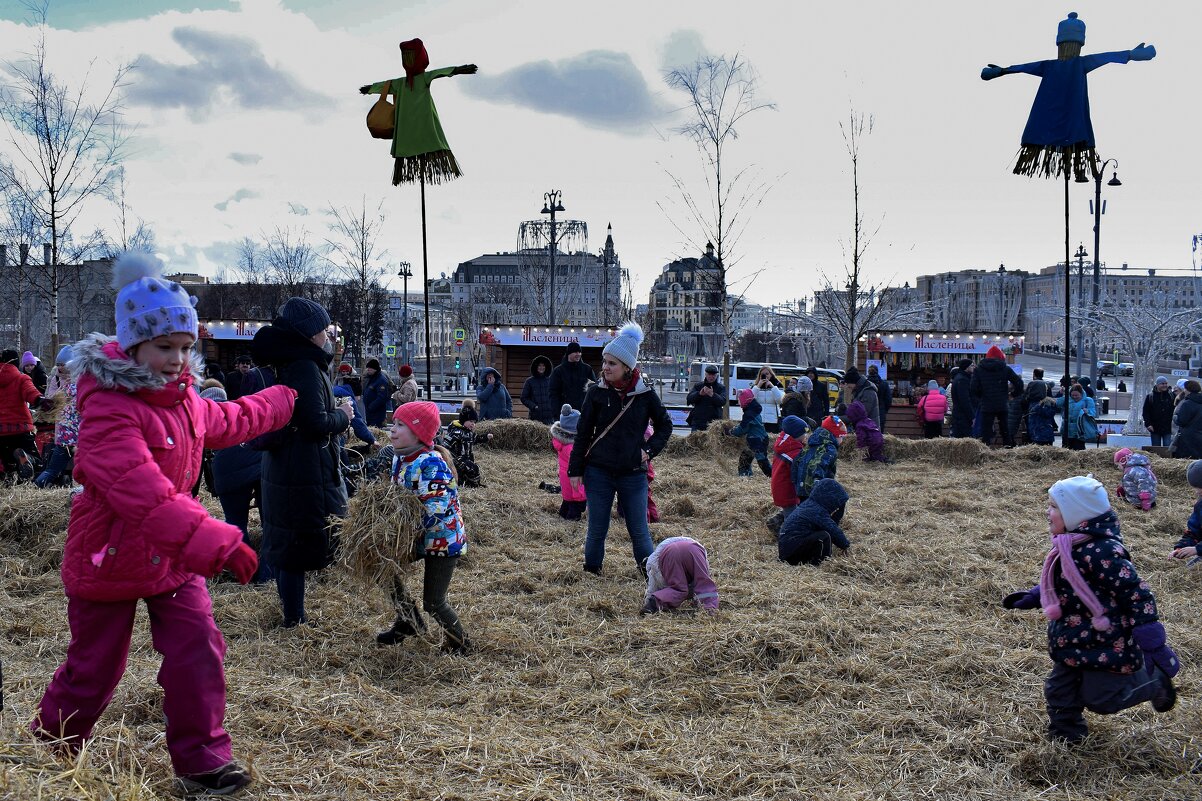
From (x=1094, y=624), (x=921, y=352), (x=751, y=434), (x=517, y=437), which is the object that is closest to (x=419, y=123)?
(x=517, y=437)

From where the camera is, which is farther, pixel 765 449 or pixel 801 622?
pixel 765 449

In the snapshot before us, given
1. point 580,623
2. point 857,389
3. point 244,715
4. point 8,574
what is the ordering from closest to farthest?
1. point 244,715
2. point 580,623
3. point 8,574
4. point 857,389

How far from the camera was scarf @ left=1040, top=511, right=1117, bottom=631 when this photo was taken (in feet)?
12.0

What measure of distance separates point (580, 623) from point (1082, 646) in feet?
9.31

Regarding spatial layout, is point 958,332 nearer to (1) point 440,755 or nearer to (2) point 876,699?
(2) point 876,699

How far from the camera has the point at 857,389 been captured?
45.3 feet

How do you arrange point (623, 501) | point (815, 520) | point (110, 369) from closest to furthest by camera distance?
1. point (110, 369)
2. point (623, 501)
3. point (815, 520)

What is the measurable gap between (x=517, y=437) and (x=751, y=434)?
3774 millimetres

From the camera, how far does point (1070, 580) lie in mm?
3746

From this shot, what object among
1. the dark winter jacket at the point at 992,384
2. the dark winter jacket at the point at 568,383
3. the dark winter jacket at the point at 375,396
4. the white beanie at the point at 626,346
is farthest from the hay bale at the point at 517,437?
the dark winter jacket at the point at 992,384

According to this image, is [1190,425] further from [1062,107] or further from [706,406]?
[706,406]

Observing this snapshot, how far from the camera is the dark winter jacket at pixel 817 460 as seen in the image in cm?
787

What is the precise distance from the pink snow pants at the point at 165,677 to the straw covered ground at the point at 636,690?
0.40 feet

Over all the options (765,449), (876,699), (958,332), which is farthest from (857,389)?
(958,332)
